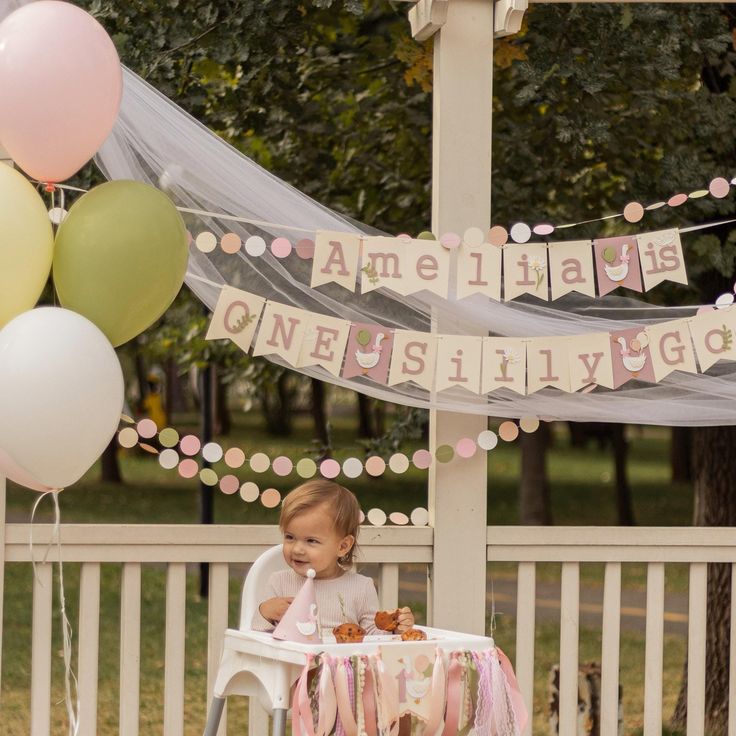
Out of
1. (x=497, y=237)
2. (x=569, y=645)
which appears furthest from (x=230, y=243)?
(x=569, y=645)

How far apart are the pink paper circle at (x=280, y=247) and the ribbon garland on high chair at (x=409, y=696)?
3.83ft

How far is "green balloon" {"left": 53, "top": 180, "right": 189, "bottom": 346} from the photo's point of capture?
298 cm

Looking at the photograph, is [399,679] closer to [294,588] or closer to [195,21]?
[294,588]

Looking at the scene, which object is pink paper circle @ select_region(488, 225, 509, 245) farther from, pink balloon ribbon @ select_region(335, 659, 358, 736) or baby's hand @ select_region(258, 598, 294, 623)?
pink balloon ribbon @ select_region(335, 659, 358, 736)

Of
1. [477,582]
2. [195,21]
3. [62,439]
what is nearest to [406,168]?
[195,21]

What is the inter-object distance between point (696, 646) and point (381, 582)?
Result: 0.98 m

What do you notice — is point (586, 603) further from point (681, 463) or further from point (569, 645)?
point (681, 463)

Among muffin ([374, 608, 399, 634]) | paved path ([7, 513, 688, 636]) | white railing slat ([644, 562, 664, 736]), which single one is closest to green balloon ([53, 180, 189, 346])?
muffin ([374, 608, 399, 634])

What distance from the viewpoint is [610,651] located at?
3914 mm

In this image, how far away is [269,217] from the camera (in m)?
3.69

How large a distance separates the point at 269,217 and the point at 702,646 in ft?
5.99

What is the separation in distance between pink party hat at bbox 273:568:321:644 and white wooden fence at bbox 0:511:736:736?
54 cm

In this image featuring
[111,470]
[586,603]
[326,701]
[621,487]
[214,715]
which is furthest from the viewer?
[111,470]

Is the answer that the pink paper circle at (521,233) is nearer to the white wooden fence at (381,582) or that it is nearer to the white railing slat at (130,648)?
the white wooden fence at (381,582)
